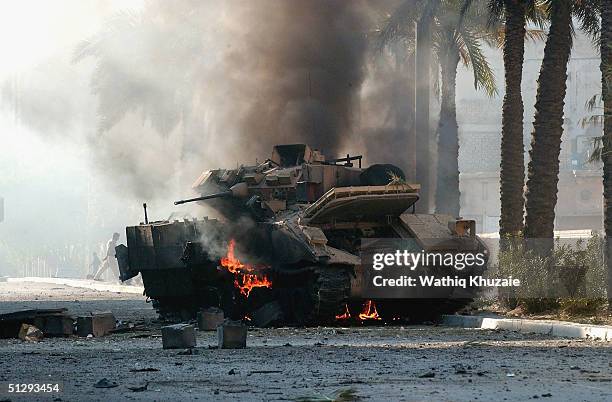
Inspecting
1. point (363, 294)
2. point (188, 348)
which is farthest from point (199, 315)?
point (188, 348)

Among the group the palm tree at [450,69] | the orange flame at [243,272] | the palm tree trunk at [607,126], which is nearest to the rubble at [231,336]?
the orange flame at [243,272]

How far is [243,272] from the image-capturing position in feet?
69.3

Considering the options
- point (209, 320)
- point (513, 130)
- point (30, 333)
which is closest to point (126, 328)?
point (209, 320)

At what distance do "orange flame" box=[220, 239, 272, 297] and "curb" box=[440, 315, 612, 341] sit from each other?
2.80m

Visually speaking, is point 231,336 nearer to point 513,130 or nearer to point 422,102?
point 513,130

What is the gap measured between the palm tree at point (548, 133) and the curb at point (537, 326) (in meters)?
4.44

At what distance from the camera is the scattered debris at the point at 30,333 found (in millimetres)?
17516

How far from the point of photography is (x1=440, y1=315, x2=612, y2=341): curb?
16594mm

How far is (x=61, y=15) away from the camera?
42844mm

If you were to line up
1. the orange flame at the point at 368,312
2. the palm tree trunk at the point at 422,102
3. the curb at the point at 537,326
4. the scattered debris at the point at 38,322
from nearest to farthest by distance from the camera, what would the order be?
the curb at the point at 537,326 → the scattered debris at the point at 38,322 → the orange flame at the point at 368,312 → the palm tree trunk at the point at 422,102

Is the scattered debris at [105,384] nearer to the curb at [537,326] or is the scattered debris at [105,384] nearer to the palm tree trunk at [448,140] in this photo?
the curb at [537,326]

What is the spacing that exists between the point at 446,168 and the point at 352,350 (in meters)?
24.5

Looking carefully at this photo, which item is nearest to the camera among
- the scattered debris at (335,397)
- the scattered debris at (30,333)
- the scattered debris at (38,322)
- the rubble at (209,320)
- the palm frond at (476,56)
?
the scattered debris at (335,397)

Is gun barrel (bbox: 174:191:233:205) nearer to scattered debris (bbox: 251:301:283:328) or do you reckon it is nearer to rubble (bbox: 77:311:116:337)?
scattered debris (bbox: 251:301:283:328)
